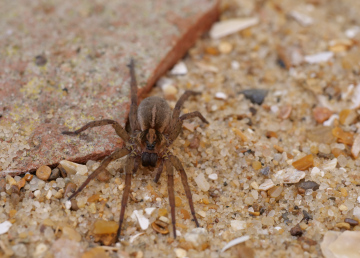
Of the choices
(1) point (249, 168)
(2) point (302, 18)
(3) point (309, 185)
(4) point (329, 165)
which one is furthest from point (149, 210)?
(2) point (302, 18)

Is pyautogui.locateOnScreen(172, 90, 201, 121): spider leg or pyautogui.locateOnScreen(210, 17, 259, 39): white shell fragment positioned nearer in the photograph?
pyautogui.locateOnScreen(172, 90, 201, 121): spider leg

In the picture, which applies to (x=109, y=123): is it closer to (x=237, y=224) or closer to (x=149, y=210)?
(x=149, y=210)

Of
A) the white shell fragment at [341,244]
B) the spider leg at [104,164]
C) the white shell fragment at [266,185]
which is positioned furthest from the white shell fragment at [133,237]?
the white shell fragment at [341,244]

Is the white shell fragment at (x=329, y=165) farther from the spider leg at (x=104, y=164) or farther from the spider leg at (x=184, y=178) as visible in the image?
the spider leg at (x=104, y=164)

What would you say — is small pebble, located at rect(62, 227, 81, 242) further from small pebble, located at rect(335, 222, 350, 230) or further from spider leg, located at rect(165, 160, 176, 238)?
small pebble, located at rect(335, 222, 350, 230)

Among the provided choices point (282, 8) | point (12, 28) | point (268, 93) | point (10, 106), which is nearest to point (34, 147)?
point (10, 106)

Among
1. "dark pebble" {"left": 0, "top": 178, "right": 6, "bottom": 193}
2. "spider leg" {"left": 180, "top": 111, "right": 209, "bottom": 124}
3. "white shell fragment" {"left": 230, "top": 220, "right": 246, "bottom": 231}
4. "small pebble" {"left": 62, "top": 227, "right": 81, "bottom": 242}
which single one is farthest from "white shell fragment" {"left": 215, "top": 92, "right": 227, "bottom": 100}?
"dark pebble" {"left": 0, "top": 178, "right": 6, "bottom": 193}

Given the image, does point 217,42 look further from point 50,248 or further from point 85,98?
point 50,248

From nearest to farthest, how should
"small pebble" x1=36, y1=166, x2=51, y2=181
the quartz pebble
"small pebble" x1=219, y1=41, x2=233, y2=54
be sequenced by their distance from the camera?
"small pebble" x1=36, y1=166, x2=51, y2=181 < the quartz pebble < "small pebble" x1=219, y1=41, x2=233, y2=54
